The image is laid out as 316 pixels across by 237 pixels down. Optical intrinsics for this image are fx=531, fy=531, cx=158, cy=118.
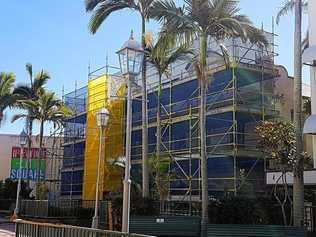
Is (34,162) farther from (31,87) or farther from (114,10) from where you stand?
(114,10)

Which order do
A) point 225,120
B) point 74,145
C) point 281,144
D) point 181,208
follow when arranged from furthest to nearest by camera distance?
1. point 74,145
2. point 225,120
3. point 181,208
4. point 281,144

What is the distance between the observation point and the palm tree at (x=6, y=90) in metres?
38.7

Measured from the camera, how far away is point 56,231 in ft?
38.5

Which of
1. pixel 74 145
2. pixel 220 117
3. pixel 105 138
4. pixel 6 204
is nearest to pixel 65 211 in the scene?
pixel 220 117

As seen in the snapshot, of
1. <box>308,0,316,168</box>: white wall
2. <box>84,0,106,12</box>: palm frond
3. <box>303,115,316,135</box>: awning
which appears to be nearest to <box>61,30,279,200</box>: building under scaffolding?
<box>84,0,106,12</box>: palm frond

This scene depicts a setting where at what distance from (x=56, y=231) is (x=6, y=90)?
2927 centimetres

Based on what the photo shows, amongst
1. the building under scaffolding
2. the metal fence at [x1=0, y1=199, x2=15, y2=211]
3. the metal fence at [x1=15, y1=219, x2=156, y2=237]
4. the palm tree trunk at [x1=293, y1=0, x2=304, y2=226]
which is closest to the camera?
the metal fence at [x1=15, y1=219, x2=156, y2=237]

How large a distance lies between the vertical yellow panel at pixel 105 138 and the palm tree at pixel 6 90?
242 inches

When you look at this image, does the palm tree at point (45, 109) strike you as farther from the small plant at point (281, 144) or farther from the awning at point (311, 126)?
the awning at point (311, 126)

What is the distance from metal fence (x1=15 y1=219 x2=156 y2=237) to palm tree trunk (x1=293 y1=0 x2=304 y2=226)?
9304mm

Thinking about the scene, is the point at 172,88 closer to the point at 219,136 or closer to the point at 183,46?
the point at 219,136

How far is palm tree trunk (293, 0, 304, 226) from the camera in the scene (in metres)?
18.4

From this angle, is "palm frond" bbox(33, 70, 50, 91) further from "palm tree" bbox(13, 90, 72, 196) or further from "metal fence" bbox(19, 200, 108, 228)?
"metal fence" bbox(19, 200, 108, 228)

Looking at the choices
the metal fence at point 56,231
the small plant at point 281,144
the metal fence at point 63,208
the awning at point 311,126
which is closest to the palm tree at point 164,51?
the small plant at point 281,144
